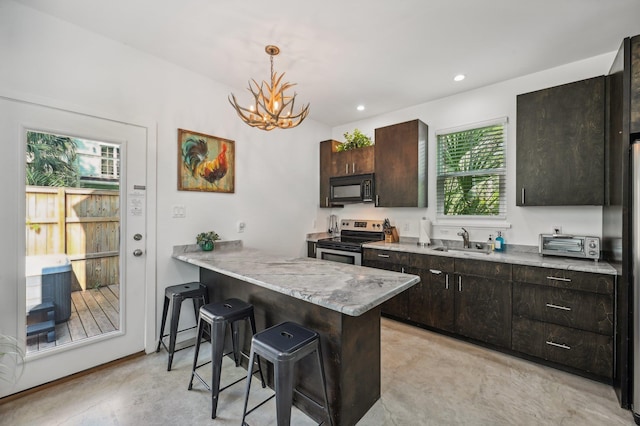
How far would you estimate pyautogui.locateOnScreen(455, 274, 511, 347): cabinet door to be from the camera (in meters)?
2.55

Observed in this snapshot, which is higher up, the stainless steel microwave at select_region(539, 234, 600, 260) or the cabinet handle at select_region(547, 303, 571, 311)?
the stainless steel microwave at select_region(539, 234, 600, 260)

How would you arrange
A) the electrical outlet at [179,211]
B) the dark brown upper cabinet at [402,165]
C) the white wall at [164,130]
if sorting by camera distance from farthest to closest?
1. the dark brown upper cabinet at [402,165]
2. the electrical outlet at [179,211]
3. the white wall at [164,130]

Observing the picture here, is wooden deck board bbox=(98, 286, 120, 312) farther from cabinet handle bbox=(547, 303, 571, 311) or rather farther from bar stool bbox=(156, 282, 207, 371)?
cabinet handle bbox=(547, 303, 571, 311)

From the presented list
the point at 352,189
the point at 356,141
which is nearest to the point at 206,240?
the point at 352,189

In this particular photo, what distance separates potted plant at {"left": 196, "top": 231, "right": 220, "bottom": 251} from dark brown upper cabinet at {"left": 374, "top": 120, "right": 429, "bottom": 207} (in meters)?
2.21

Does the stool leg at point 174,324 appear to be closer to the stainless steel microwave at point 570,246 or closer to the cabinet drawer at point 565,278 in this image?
the cabinet drawer at point 565,278

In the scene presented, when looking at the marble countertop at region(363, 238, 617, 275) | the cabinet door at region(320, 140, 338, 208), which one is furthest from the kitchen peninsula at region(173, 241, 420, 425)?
the cabinet door at region(320, 140, 338, 208)

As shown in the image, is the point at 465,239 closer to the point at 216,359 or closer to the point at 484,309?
the point at 484,309

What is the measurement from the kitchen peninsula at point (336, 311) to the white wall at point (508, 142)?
75.5 inches

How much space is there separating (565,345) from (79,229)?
13.7ft

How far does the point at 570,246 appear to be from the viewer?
8.20 ft

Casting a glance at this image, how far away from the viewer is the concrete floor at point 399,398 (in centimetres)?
178

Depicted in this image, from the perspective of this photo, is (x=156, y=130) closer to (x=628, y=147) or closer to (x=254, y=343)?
(x=254, y=343)

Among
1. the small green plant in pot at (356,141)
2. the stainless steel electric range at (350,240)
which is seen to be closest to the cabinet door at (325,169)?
the small green plant in pot at (356,141)
